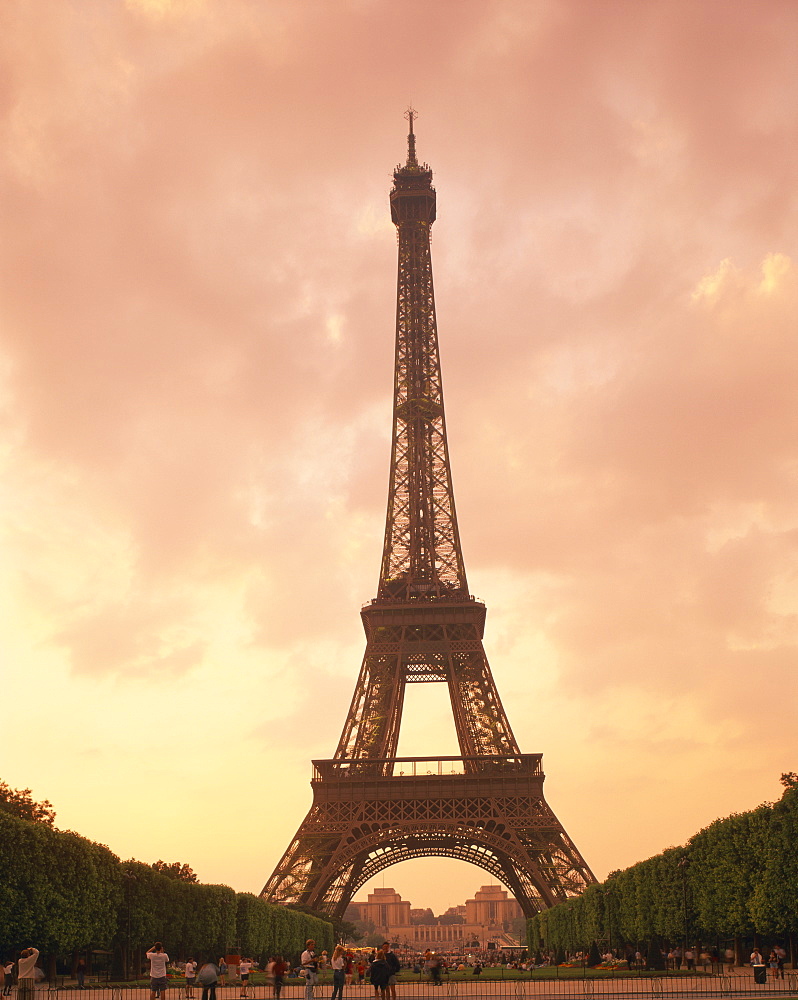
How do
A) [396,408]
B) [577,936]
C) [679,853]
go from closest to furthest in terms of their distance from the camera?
[679,853] → [577,936] → [396,408]

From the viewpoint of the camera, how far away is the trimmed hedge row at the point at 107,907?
141ft

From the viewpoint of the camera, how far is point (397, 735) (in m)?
78.6

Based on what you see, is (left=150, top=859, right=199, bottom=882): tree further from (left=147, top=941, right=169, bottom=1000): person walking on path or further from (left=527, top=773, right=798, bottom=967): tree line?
(left=147, top=941, right=169, bottom=1000): person walking on path

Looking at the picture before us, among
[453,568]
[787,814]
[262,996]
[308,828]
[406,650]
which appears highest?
[453,568]

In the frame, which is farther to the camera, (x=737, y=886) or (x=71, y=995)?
(x=737, y=886)

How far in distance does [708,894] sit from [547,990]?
45.2ft

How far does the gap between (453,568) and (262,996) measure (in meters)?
44.0

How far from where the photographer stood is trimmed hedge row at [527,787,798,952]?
1748 inches

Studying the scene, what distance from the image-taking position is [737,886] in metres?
48.1

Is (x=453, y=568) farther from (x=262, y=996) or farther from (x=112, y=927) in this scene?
(x=262, y=996)

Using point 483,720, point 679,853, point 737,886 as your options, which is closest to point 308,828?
point 483,720

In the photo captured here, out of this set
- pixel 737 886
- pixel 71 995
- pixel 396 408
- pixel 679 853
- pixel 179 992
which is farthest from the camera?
pixel 396 408

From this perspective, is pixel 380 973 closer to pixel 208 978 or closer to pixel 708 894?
pixel 208 978

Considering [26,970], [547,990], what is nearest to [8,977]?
[26,970]
